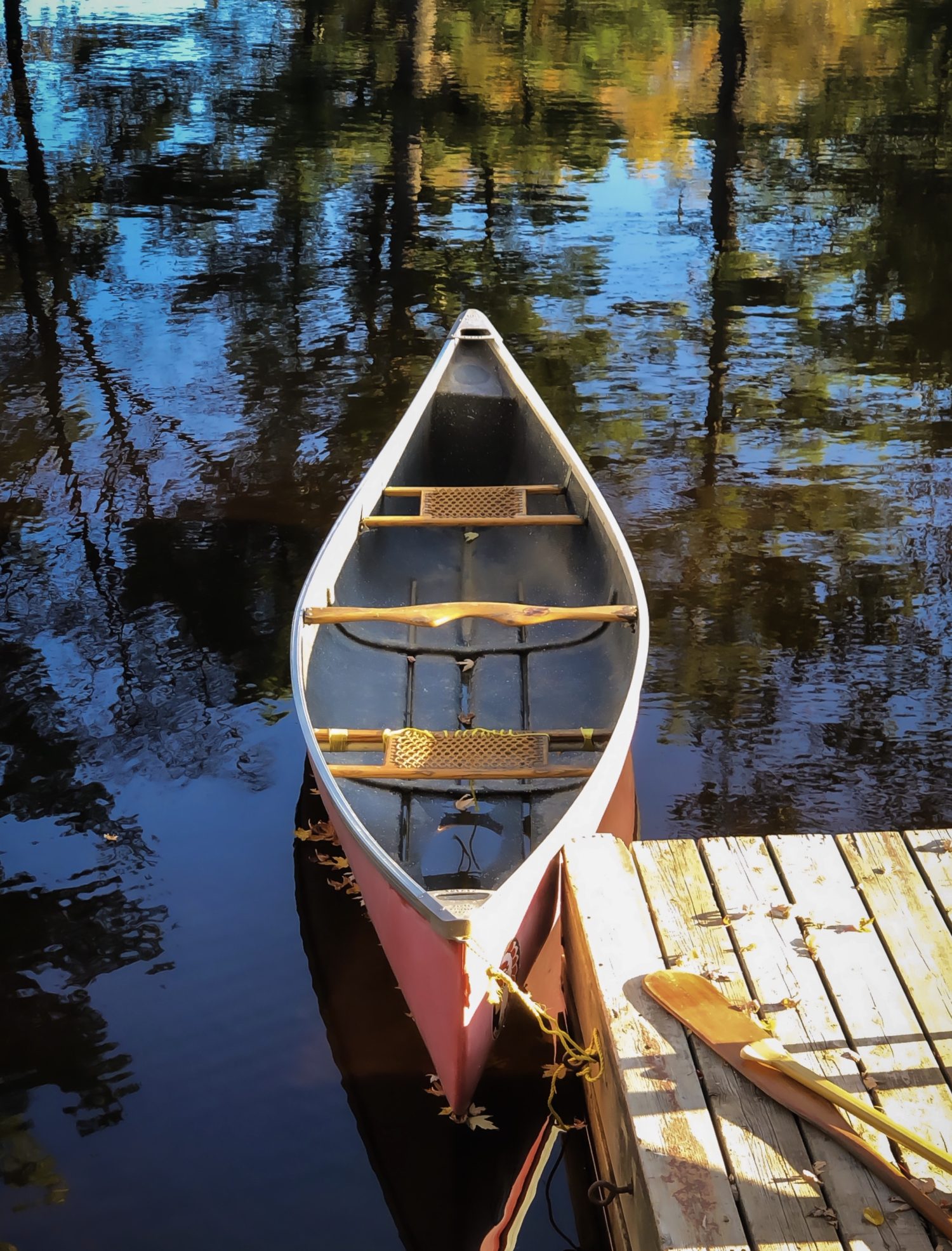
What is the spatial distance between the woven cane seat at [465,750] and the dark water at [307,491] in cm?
91

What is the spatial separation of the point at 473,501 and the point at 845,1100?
5144 mm

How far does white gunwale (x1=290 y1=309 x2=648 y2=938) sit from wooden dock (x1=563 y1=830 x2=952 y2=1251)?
25 centimetres

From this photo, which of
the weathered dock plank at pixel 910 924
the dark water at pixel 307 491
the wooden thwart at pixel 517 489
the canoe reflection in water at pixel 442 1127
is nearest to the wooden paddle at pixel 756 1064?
the weathered dock plank at pixel 910 924

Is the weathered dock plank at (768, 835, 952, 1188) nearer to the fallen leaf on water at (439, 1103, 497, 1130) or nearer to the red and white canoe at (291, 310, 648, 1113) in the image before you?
the red and white canoe at (291, 310, 648, 1113)

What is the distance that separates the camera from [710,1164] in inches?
142

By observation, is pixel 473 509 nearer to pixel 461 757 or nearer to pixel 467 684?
pixel 467 684

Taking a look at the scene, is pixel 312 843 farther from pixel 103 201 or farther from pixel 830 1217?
pixel 103 201

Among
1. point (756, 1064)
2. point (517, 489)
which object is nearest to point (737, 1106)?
point (756, 1064)

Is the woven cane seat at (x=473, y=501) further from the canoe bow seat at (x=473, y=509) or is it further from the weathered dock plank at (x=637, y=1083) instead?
the weathered dock plank at (x=637, y=1083)

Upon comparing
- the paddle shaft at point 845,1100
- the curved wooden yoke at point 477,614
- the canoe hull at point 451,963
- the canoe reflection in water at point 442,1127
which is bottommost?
the canoe reflection in water at point 442,1127

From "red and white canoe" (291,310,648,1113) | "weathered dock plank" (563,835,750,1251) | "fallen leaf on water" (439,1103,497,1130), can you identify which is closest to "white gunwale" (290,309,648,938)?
"red and white canoe" (291,310,648,1113)

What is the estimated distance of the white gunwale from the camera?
4.21 metres

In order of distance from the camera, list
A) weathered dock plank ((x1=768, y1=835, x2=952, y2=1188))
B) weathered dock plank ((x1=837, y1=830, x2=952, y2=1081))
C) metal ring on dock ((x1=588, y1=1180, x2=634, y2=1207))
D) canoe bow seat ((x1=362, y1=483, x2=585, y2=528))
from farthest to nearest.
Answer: canoe bow seat ((x1=362, y1=483, x2=585, y2=528)), weathered dock plank ((x1=837, y1=830, x2=952, y2=1081)), metal ring on dock ((x1=588, y1=1180, x2=634, y2=1207)), weathered dock plank ((x1=768, y1=835, x2=952, y2=1188))

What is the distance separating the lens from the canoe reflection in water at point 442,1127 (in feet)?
14.6
